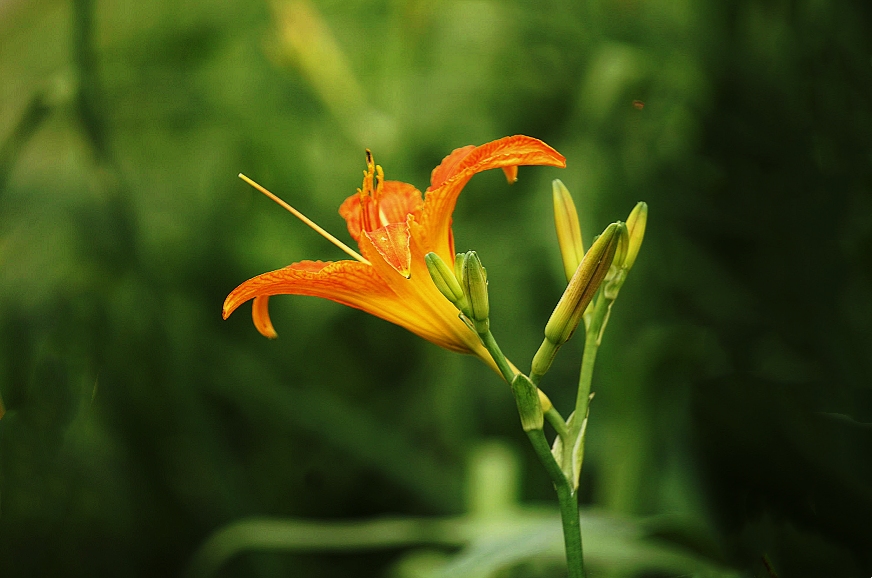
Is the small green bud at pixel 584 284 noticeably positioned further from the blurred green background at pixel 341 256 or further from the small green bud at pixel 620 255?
the blurred green background at pixel 341 256

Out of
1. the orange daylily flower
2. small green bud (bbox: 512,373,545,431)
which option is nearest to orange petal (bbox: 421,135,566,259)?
the orange daylily flower

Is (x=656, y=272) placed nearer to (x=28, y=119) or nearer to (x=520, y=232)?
(x=520, y=232)

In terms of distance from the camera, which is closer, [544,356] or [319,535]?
[544,356]

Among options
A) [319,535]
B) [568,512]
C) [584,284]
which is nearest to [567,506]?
[568,512]

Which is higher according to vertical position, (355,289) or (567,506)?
(355,289)

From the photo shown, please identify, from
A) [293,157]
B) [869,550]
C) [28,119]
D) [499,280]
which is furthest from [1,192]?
[869,550]

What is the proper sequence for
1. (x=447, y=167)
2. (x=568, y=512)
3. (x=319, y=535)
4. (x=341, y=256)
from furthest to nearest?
(x=341, y=256)
(x=319, y=535)
(x=447, y=167)
(x=568, y=512)

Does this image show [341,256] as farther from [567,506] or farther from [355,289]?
[567,506]

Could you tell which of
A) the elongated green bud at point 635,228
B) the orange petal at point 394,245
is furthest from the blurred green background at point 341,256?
the orange petal at point 394,245
